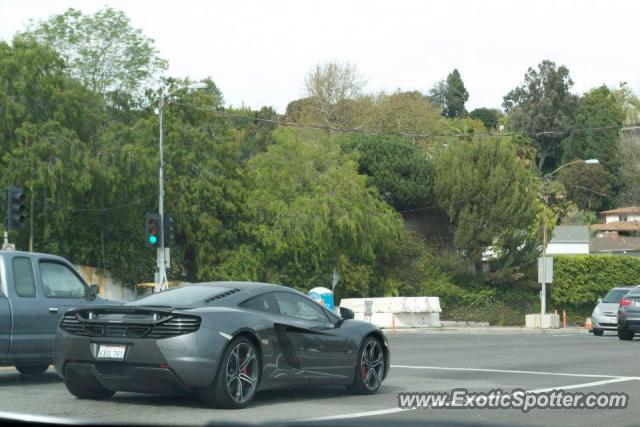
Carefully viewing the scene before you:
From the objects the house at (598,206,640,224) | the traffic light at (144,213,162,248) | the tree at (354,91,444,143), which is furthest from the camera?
the house at (598,206,640,224)

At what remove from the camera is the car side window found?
39.1 ft

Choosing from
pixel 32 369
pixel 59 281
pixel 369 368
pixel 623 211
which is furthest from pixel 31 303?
pixel 623 211

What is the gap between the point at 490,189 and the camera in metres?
55.6

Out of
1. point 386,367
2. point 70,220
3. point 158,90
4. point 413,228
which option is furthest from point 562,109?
point 386,367

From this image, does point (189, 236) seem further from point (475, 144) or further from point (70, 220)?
point (475, 144)

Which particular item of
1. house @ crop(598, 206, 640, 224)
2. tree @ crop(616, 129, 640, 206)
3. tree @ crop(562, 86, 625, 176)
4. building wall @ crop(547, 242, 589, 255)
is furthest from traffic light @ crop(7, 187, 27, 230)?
house @ crop(598, 206, 640, 224)

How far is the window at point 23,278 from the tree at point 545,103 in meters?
94.2

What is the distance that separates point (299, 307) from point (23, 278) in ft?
12.4

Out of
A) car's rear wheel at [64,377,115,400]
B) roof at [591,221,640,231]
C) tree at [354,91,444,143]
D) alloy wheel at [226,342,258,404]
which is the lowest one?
car's rear wheel at [64,377,115,400]

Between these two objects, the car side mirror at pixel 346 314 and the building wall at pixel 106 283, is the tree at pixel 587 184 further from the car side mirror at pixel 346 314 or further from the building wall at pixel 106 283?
the car side mirror at pixel 346 314

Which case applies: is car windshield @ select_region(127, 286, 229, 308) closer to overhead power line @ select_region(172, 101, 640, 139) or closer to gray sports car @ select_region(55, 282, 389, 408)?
gray sports car @ select_region(55, 282, 389, 408)

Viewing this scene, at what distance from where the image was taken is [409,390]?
13.6 m

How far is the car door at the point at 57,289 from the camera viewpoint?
45.8 feet

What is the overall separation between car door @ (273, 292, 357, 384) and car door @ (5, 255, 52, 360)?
334 cm
